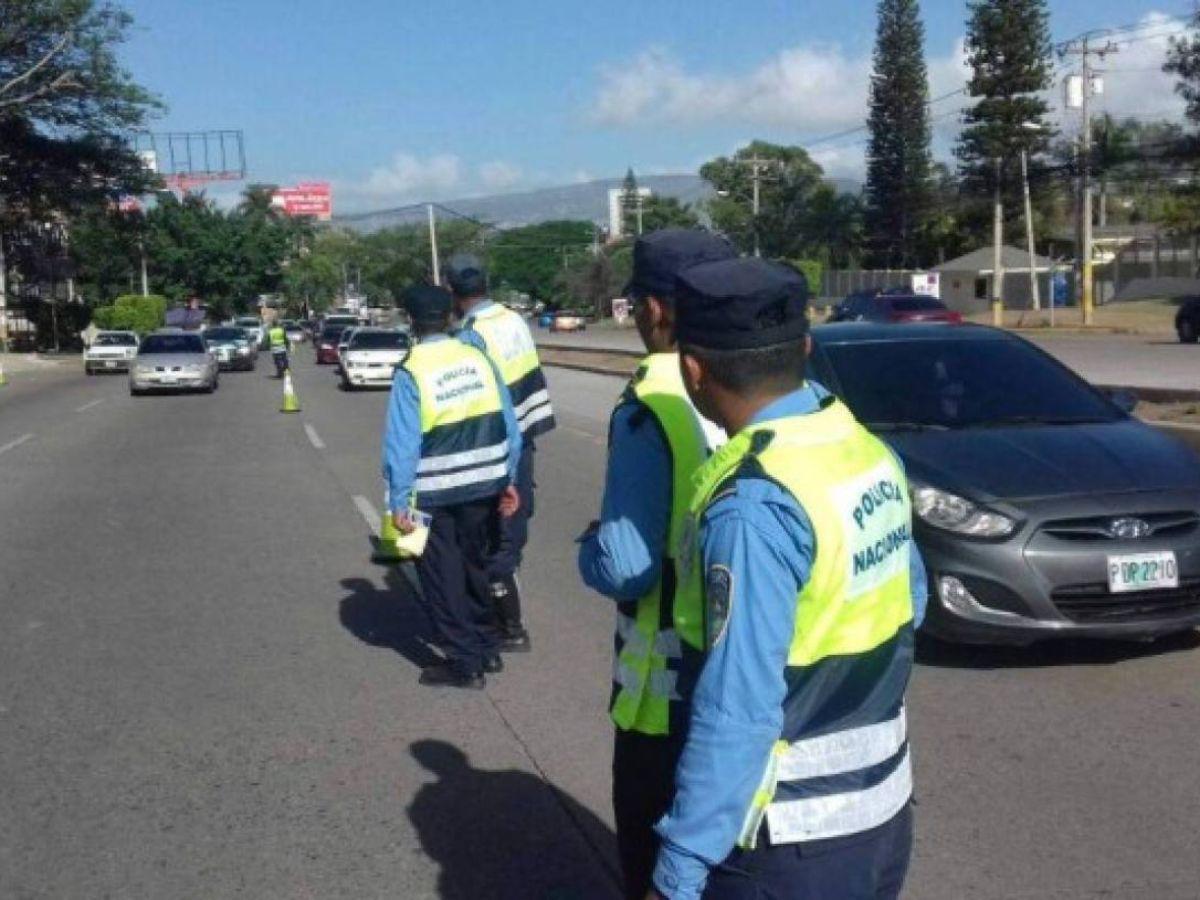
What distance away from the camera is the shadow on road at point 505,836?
15.5ft

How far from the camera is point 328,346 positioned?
49.9m

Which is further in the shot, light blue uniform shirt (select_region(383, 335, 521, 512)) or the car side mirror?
the car side mirror

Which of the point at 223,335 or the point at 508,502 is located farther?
the point at 223,335

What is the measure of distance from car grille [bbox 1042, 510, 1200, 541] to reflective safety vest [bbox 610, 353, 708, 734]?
12.8 feet

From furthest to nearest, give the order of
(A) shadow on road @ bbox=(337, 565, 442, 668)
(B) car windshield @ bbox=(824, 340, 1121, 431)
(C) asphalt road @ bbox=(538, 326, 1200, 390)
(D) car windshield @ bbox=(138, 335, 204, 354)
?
(D) car windshield @ bbox=(138, 335, 204, 354), (C) asphalt road @ bbox=(538, 326, 1200, 390), (A) shadow on road @ bbox=(337, 565, 442, 668), (B) car windshield @ bbox=(824, 340, 1121, 431)

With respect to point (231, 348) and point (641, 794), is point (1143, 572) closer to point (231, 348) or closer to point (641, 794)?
point (641, 794)

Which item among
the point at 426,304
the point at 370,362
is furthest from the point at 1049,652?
the point at 370,362

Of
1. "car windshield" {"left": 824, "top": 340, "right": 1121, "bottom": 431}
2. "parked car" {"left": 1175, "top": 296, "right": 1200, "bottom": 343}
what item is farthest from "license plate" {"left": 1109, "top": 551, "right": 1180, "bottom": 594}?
"parked car" {"left": 1175, "top": 296, "right": 1200, "bottom": 343}

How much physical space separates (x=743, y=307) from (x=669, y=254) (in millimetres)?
838

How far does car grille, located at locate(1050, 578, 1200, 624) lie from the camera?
6656 mm

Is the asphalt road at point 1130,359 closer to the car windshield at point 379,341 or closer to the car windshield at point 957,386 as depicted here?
the car windshield at point 957,386

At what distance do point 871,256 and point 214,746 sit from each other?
85.5 meters

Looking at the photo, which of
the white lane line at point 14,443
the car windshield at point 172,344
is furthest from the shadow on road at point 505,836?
the car windshield at point 172,344

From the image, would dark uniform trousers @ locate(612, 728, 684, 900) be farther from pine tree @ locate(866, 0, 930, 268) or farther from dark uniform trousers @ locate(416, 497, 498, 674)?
pine tree @ locate(866, 0, 930, 268)
